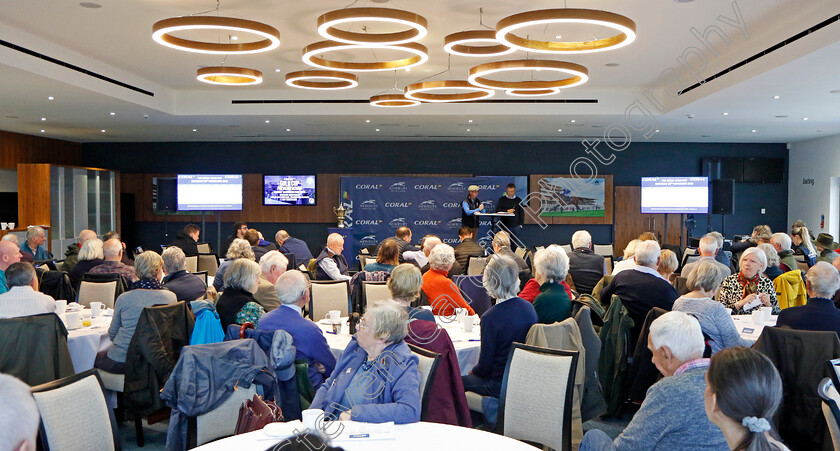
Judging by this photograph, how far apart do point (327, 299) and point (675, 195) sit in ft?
34.1

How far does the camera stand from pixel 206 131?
14195 mm

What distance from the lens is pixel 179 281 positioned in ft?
18.1

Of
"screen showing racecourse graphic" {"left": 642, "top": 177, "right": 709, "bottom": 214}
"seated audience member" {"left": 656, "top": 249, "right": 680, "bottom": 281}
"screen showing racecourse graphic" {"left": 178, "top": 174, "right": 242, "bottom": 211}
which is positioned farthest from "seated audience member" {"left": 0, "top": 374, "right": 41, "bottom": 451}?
"screen showing racecourse graphic" {"left": 642, "top": 177, "right": 709, "bottom": 214}

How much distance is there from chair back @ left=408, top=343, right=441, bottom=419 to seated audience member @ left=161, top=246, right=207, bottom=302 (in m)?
2.73

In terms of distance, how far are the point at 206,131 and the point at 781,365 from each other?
40.5 feet

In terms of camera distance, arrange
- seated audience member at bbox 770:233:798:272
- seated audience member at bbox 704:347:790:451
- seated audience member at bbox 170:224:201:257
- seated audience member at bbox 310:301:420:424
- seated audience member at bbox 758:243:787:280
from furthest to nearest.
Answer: seated audience member at bbox 170:224:201:257, seated audience member at bbox 770:233:798:272, seated audience member at bbox 758:243:787:280, seated audience member at bbox 310:301:420:424, seated audience member at bbox 704:347:790:451

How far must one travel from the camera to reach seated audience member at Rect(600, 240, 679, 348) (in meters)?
5.43

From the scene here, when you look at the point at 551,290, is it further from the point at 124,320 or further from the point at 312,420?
the point at 124,320

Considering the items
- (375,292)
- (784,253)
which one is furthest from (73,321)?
(784,253)

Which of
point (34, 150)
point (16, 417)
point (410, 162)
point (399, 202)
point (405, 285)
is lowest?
point (405, 285)

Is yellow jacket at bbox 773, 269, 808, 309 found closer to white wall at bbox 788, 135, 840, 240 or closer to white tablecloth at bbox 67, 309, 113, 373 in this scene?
white tablecloth at bbox 67, 309, 113, 373

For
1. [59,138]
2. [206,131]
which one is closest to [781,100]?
[206,131]

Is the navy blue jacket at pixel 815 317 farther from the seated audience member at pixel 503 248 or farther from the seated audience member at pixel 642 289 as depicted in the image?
the seated audience member at pixel 503 248

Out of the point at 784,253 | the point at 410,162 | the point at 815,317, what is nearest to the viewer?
the point at 815,317
